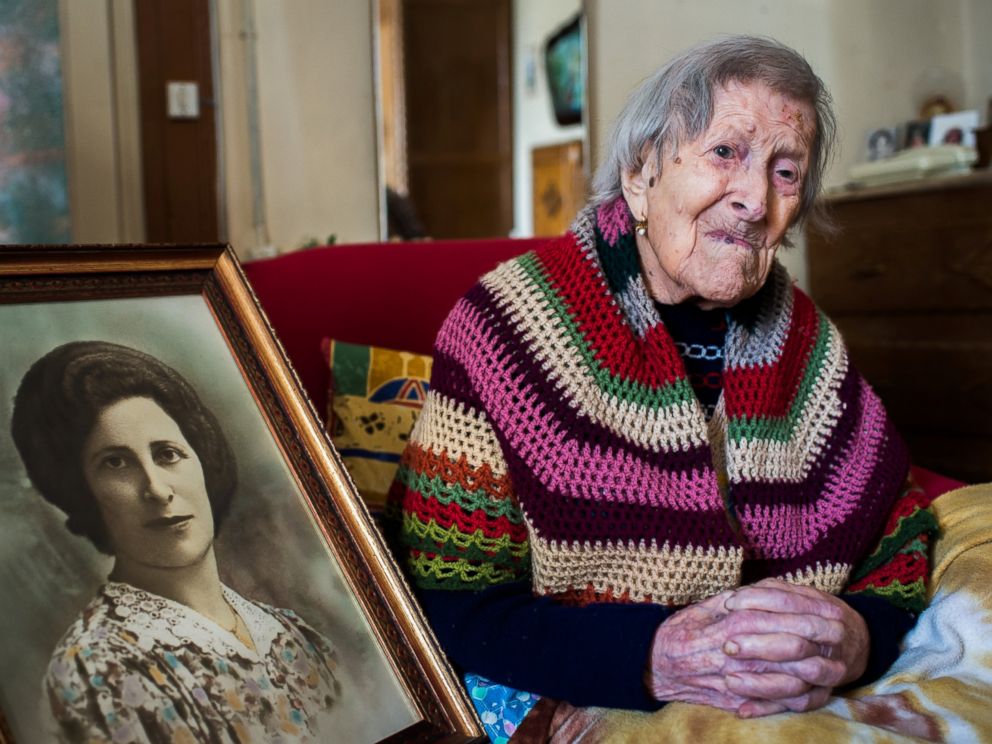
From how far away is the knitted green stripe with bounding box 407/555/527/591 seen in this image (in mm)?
1044

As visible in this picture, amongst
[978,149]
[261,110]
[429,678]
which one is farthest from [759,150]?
[261,110]

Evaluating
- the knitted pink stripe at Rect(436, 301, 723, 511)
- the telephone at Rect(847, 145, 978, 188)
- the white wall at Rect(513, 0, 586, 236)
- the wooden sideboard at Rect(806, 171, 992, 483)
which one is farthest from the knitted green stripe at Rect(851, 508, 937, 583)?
the white wall at Rect(513, 0, 586, 236)

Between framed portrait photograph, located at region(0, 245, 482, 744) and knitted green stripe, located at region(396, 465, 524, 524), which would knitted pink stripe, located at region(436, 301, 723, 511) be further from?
framed portrait photograph, located at region(0, 245, 482, 744)

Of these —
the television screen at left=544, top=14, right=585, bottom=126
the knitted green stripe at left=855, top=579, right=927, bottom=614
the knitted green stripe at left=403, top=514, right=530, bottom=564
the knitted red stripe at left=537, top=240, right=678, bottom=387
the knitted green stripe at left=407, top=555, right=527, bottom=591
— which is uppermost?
the television screen at left=544, top=14, right=585, bottom=126

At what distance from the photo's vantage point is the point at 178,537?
0.79 m

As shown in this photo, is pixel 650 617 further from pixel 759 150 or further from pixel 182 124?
pixel 182 124

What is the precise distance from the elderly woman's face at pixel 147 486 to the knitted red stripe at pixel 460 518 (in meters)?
0.29

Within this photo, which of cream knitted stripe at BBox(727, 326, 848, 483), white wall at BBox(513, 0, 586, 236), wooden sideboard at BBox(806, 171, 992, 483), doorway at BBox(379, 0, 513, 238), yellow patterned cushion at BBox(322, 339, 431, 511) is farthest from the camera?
doorway at BBox(379, 0, 513, 238)

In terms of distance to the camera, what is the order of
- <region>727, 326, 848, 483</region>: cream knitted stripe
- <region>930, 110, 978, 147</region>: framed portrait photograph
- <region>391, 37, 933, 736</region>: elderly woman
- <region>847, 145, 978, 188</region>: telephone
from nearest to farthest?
<region>391, 37, 933, 736</region>: elderly woman < <region>727, 326, 848, 483</region>: cream knitted stripe < <region>847, 145, 978, 188</region>: telephone < <region>930, 110, 978, 147</region>: framed portrait photograph

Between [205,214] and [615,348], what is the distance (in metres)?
2.13

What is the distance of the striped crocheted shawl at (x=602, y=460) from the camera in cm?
104

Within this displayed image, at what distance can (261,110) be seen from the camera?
3.00 metres

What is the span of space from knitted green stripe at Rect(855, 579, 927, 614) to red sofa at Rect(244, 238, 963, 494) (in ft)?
2.65

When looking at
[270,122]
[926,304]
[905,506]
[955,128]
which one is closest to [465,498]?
[905,506]
